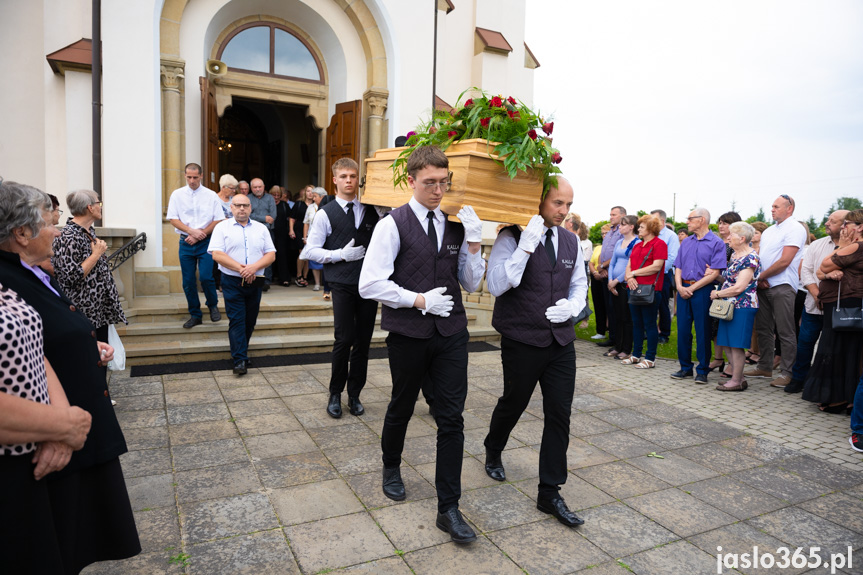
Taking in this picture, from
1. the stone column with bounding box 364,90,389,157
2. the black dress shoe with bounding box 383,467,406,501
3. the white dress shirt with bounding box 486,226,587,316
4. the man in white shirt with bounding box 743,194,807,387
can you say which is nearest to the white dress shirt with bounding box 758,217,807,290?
the man in white shirt with bounding box 743,194,807,387

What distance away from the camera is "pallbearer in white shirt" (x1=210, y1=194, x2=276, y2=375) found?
645cm

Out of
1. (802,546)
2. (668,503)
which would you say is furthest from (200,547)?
(802,546)

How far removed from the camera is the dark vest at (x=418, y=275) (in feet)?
11.3

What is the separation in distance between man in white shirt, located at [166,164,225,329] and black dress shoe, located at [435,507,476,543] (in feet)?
18.1

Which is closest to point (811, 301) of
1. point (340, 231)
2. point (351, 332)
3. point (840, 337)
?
point (840, 337)

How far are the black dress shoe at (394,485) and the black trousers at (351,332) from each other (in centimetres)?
165

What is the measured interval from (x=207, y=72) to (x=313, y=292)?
4.48m

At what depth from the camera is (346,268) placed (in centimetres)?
527

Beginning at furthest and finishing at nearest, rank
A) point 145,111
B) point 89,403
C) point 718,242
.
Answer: point 145,111
point 718,242
point 89,403

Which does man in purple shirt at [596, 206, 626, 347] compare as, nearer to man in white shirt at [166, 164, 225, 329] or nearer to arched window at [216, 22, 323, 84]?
man in white shirt at [166, 164, 225, 329]

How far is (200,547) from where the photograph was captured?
318 cm

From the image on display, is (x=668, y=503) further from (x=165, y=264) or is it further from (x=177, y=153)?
(x=177, y=153)

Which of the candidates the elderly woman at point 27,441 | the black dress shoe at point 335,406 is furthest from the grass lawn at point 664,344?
the elderly woman at point 27,441

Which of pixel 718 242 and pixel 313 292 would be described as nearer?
pixel 718 242
